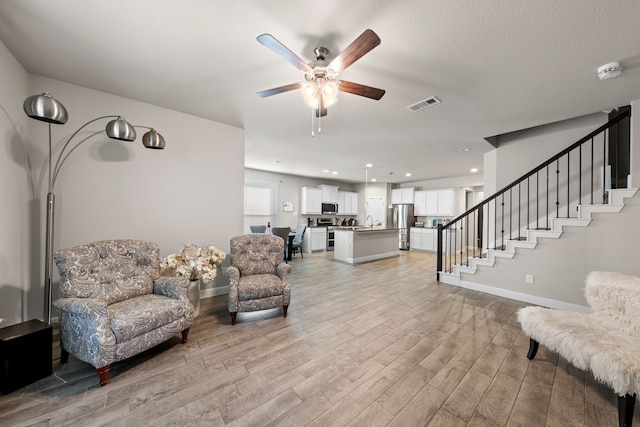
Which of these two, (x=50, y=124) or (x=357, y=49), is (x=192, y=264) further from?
(x=357, y=49)

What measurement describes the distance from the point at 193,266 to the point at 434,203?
8134 mm

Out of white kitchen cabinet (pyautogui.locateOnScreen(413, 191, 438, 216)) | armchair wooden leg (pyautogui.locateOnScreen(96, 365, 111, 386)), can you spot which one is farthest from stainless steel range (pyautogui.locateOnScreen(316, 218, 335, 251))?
armchair wooden leg (pyautogui.locateOnScreen(96, 365, 111, 386))

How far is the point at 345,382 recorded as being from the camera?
1.84 m

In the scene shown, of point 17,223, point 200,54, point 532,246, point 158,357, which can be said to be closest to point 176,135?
point 200,54

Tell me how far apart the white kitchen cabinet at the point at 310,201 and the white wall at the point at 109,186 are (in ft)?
14.3

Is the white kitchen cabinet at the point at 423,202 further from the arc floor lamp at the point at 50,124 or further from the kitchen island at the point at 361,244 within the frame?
the arc floor lamp at the point at 50,124

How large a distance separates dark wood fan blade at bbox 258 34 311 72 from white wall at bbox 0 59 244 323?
96.4 inches

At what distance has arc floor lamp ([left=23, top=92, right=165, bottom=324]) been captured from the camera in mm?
1785

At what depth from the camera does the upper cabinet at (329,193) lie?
8.77 metres

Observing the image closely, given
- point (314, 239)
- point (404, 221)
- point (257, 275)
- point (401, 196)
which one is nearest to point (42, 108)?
point (257, 275)

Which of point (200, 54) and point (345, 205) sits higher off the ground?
point (200, 54)

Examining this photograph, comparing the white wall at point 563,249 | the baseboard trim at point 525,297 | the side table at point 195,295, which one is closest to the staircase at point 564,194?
the white wall at point 563,249

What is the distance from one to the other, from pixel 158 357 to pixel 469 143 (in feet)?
18.5

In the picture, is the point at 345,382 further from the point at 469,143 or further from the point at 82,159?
the point at 469,143
